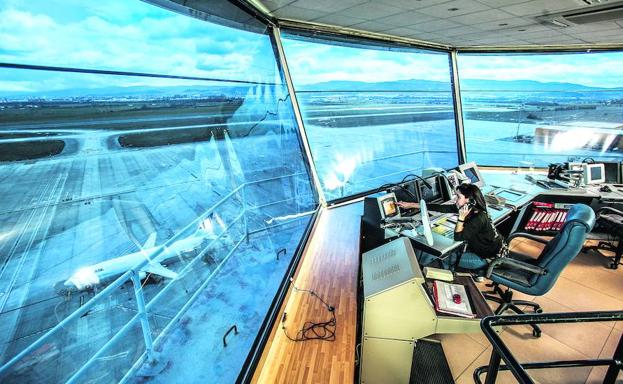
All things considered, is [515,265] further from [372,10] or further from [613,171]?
[613,171]

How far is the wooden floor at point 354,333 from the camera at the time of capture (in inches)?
65.4

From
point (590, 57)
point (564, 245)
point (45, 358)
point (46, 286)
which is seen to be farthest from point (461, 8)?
point (46, 286)

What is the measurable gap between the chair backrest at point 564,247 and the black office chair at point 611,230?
1.57 metres

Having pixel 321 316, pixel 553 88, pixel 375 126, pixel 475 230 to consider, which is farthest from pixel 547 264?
pixel 375 126

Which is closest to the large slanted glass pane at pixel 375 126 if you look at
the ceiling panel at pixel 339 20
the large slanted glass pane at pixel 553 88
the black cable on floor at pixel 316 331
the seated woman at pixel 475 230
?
the large slanted glass pane at pixel 553 88

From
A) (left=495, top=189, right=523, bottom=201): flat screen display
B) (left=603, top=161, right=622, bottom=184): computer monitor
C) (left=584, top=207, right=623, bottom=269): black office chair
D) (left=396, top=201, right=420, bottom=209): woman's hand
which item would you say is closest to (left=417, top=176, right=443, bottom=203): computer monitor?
(left=396, top=201, right=420, bottom=209): woman's hand

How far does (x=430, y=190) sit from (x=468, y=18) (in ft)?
6.44

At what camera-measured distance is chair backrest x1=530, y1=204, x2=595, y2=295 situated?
6.55 ft

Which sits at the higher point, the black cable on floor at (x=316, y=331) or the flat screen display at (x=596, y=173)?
the flat screen display at (x=596, y=173)

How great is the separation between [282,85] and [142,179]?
13.3 m

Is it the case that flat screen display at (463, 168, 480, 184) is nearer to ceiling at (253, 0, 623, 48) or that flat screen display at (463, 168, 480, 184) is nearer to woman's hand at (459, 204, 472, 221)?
woman's hand at (459, 204, 472, 221)

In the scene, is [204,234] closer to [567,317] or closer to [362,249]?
[362,249]

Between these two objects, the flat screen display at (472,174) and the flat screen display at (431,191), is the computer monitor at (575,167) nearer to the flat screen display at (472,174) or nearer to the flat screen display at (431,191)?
the flat screen display at (472,174)

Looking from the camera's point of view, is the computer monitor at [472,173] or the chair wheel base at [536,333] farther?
the computer monitor at [472,173]
